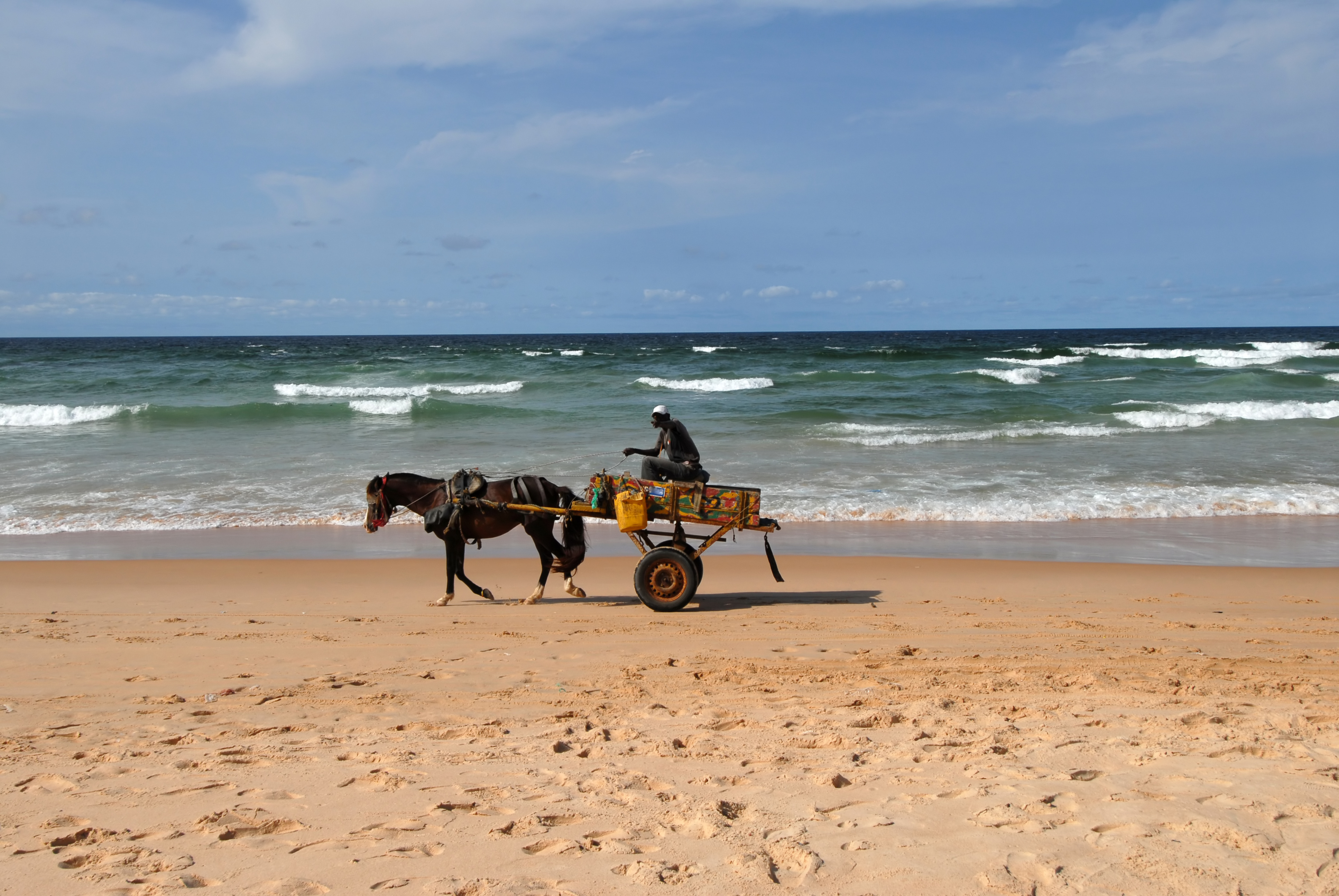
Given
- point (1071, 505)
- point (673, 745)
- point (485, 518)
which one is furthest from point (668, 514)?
point (1071, 505)

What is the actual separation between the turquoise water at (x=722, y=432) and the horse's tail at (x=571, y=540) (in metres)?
4.84

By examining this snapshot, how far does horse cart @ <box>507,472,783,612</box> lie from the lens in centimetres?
770

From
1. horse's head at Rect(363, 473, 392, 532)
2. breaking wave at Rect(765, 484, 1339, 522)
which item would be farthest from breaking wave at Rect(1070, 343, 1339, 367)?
horse's head at Rect(363, 473, 392, 532)

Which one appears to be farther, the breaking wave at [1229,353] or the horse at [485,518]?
the breaking wave at [1229,353]

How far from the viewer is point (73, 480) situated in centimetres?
1467

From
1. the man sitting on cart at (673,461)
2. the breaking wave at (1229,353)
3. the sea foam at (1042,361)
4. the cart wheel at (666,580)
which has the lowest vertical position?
the cart wheel at (666,580)

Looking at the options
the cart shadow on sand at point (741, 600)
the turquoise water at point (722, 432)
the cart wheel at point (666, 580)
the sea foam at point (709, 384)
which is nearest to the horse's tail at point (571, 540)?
the cart shadow on sand at point (741, 600)

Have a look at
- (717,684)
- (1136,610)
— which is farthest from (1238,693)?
(717,684)

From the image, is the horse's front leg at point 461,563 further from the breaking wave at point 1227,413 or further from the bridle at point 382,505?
the breaking wave at point 1227,413

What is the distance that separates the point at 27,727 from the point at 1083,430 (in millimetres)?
20927

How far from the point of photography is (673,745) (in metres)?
4.54

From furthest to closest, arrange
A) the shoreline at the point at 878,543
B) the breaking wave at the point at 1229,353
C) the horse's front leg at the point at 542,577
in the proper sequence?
the breaking wave at the point at 1229,353 → the shoreline at the point at 878,543 → the horse's front leg at the point at 542,577

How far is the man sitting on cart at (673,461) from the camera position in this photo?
26.1ft

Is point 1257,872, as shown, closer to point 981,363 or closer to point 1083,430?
point 1083,430
